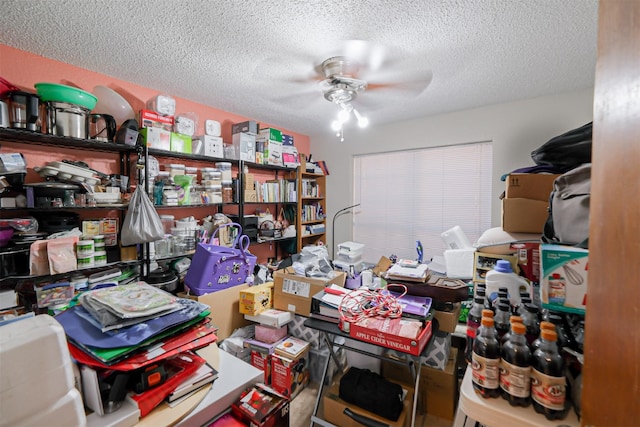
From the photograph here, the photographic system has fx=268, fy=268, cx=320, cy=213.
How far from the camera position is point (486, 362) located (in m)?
0.79

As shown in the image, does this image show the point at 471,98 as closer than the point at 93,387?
No

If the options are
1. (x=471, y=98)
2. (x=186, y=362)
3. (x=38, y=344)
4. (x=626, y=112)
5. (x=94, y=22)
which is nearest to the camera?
(x=626, y=112)

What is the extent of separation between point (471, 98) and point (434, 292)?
7.26 feet

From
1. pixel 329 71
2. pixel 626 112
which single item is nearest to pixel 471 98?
pixel 329 71

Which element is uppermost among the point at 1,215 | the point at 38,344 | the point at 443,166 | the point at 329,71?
the point at 329,71

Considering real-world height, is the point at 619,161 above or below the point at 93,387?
above

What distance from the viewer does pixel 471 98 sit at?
9.19 ft

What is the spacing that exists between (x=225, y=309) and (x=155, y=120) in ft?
5.90

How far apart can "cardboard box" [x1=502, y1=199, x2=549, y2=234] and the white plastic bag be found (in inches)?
99.0

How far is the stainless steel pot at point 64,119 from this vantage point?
6.11 ft

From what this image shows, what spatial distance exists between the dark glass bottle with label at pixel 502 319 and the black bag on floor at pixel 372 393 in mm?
947

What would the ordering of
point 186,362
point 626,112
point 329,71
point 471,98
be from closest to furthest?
point 626,112 < point 186,362 < point 329,71 < point 471,98

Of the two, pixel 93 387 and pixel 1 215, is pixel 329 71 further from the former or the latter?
pixel 1 215

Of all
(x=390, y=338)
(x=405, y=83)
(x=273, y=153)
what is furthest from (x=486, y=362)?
(x=273, y=153)
